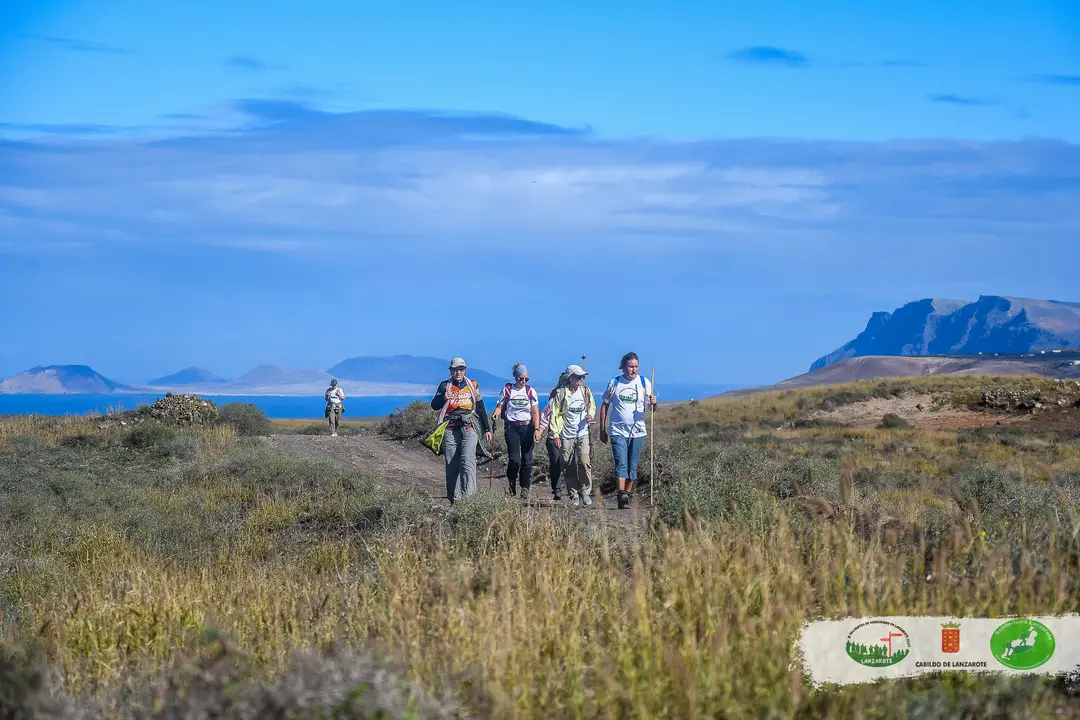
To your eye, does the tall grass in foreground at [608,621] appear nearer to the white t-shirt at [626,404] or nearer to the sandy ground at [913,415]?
the white t-shirt at [626,404]

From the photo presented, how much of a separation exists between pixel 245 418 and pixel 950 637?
28.5 meters

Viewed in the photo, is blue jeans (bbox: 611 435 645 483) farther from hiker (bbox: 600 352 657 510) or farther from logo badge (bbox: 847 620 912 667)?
logo badge (bbox: 847 620 912 667)

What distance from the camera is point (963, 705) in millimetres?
4762

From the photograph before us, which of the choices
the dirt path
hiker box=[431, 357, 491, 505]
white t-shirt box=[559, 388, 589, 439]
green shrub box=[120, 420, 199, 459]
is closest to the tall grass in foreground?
hiker box=[431, 357, 491, 505]

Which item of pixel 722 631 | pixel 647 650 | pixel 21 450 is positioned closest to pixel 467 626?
pixel 647 650

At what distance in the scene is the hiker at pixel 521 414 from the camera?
1549cm

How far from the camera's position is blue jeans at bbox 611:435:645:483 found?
45.9 ft

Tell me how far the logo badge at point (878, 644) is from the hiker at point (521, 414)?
10.3m

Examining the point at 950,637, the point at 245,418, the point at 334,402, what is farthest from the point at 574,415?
the point at 245,418

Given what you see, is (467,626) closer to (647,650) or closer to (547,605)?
(547,605)

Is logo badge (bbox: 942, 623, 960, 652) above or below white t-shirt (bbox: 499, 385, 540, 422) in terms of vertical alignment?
below

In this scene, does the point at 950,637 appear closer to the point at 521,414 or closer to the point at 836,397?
the point at 521,414

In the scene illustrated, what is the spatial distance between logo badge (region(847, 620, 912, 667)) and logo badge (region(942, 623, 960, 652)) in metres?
0.17

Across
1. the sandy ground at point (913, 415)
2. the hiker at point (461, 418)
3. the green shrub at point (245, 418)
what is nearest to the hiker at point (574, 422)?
the hiker at point (461, 418)
